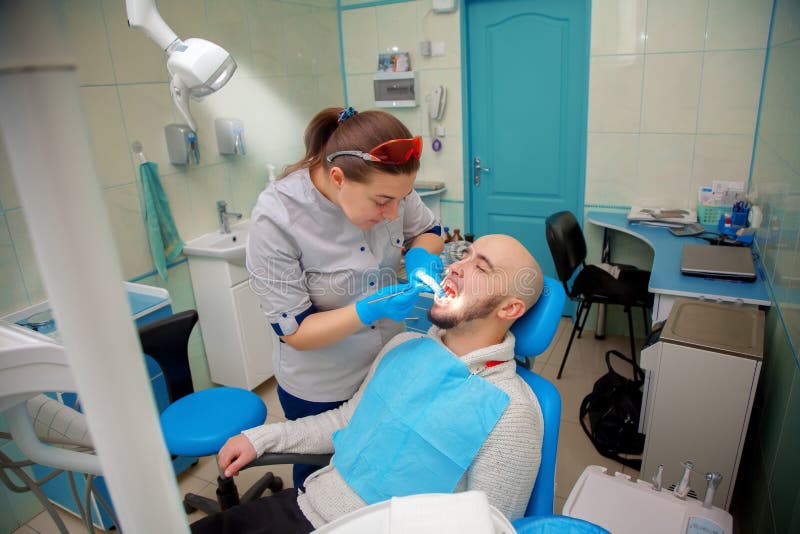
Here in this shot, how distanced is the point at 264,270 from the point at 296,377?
1.42 ft

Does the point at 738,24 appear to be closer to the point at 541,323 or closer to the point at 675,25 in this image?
the point at 675,25

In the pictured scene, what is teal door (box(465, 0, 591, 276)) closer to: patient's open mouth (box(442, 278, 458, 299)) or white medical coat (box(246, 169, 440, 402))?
white medical coat (box(246, 169, 440, 402))

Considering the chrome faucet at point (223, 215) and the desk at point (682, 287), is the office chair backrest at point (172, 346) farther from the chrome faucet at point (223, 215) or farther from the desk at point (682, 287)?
the desk at point (682, 287)

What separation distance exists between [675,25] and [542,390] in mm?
2846

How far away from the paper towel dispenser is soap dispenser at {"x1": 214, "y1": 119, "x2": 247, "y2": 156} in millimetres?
1367

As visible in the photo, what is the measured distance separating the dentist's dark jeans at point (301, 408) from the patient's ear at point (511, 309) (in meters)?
0.63

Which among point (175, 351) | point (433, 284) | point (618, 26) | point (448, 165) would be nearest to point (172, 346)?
point (175, 351)

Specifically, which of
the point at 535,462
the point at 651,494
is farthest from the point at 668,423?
the point at 535,462

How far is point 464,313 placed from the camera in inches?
60.1

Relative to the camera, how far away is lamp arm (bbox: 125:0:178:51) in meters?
2.23

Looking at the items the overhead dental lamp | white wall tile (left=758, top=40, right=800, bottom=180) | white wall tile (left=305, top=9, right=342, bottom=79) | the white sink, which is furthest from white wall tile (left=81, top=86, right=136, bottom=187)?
white wall tile (left=758, top=40, right=800, bottom=180)

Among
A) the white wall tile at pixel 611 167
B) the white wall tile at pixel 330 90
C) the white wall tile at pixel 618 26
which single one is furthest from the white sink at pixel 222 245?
the white wall tile at pixel 618 26

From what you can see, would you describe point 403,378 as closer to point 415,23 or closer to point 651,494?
point 651,494

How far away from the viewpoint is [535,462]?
4.24ft
